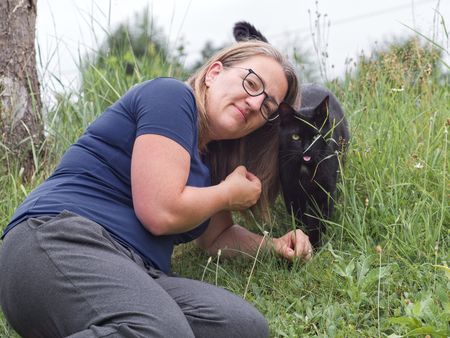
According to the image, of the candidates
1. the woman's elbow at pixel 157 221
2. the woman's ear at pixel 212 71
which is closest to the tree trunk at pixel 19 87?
the woman's ear at pixel 212 71

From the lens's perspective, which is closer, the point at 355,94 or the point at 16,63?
the point at 16,63

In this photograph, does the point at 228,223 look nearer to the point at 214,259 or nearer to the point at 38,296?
the point at 214,259

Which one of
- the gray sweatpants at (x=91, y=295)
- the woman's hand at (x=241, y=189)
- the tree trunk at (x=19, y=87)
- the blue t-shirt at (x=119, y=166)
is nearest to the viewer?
the gray sweatpants at (x=91, y=295)

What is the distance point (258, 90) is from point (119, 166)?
0.57 meters

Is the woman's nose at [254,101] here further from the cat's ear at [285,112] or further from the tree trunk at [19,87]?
the tree trunk at [19,87]

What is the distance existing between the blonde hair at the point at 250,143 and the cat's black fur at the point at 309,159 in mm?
51

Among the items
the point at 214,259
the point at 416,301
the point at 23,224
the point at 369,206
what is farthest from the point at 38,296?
the point at 369,206

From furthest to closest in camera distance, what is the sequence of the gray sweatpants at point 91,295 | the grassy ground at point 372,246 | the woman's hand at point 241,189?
the woman's hand at point 241,189 < the grassy ground at point 372,246 < the gray sweatpants at point 91,295

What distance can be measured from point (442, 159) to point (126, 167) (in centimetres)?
138

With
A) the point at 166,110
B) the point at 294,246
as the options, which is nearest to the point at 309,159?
the point at 294,246

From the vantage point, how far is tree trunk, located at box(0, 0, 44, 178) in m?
3.55

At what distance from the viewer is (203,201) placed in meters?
2.35

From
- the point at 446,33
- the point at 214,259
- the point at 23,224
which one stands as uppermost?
the point at 446,33

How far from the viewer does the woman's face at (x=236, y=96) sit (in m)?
2.53
